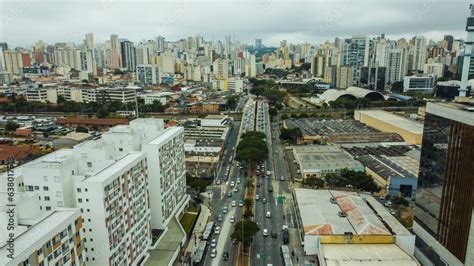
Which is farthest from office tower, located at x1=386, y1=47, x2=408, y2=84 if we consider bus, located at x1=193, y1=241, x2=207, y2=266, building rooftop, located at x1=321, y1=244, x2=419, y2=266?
bus, located at x1=193, y1=241, x2=207, y2=266

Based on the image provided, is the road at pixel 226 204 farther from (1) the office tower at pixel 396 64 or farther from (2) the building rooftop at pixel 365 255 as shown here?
(1) the office tower at pixel 396 64

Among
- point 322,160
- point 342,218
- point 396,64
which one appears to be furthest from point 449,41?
point 342,218

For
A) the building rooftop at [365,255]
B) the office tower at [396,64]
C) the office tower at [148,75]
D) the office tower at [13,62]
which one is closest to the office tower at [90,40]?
the office tower at [13,62]

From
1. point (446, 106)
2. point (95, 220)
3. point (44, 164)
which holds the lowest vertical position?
point (95, 220)

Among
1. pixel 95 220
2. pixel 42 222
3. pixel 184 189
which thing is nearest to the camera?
pixel 42 222

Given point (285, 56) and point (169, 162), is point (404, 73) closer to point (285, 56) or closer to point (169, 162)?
point (285, 56)

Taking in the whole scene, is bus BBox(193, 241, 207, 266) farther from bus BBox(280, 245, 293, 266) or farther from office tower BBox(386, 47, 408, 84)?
office tower BBox(386, 47, 408, 84)

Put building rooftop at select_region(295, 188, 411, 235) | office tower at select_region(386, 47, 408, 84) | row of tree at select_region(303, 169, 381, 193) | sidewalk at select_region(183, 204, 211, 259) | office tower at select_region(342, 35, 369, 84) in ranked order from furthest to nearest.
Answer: office tower at select_region(342, 35, 369, 84), office tower at select_region(386, 47, 408, 84), row of tree at select_region(303, 169, 381, 193), sidewalk at select_region(183, 204, 211, 259), building rooftop at select_region(295, 188, 411, 235)

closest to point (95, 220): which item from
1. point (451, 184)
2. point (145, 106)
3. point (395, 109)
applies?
point (451, 184)
